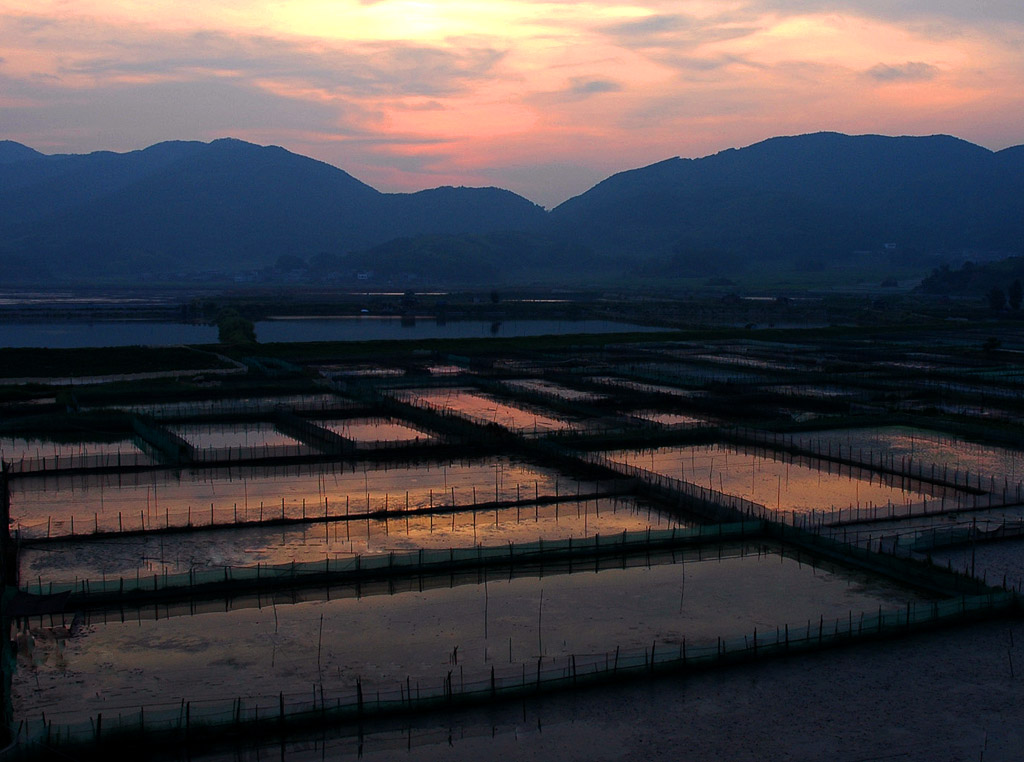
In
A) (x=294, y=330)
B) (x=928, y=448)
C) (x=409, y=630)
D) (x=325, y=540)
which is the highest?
(x=294, y=330)

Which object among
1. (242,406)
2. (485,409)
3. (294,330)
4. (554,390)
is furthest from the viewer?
(294,330)

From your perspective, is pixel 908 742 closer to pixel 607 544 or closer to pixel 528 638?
pixel 528 638

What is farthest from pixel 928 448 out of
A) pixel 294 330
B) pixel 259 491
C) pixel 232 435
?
pixel 294 330

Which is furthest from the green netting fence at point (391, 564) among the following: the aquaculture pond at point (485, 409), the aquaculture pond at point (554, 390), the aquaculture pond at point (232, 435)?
the aquaculture pond at point (554, 390)

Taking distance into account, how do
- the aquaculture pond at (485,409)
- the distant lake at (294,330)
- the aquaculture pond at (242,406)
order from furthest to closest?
the distant lake at (294,330), the aquaculture pond at (242,406), the aquaculture pond at (485,409)

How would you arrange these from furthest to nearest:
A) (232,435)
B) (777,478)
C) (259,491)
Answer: (232,435) < (777,478) < (259,491)

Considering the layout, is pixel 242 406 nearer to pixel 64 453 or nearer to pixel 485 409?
pixel 485 409

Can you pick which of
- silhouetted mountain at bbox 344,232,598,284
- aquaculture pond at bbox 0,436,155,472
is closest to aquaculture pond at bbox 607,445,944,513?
aquaculture pond at bbox 0,436,155,472

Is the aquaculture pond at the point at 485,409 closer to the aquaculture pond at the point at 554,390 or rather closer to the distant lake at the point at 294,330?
the aquaculture pond at the point at 554,390

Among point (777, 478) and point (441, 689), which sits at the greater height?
point (777, 478)
